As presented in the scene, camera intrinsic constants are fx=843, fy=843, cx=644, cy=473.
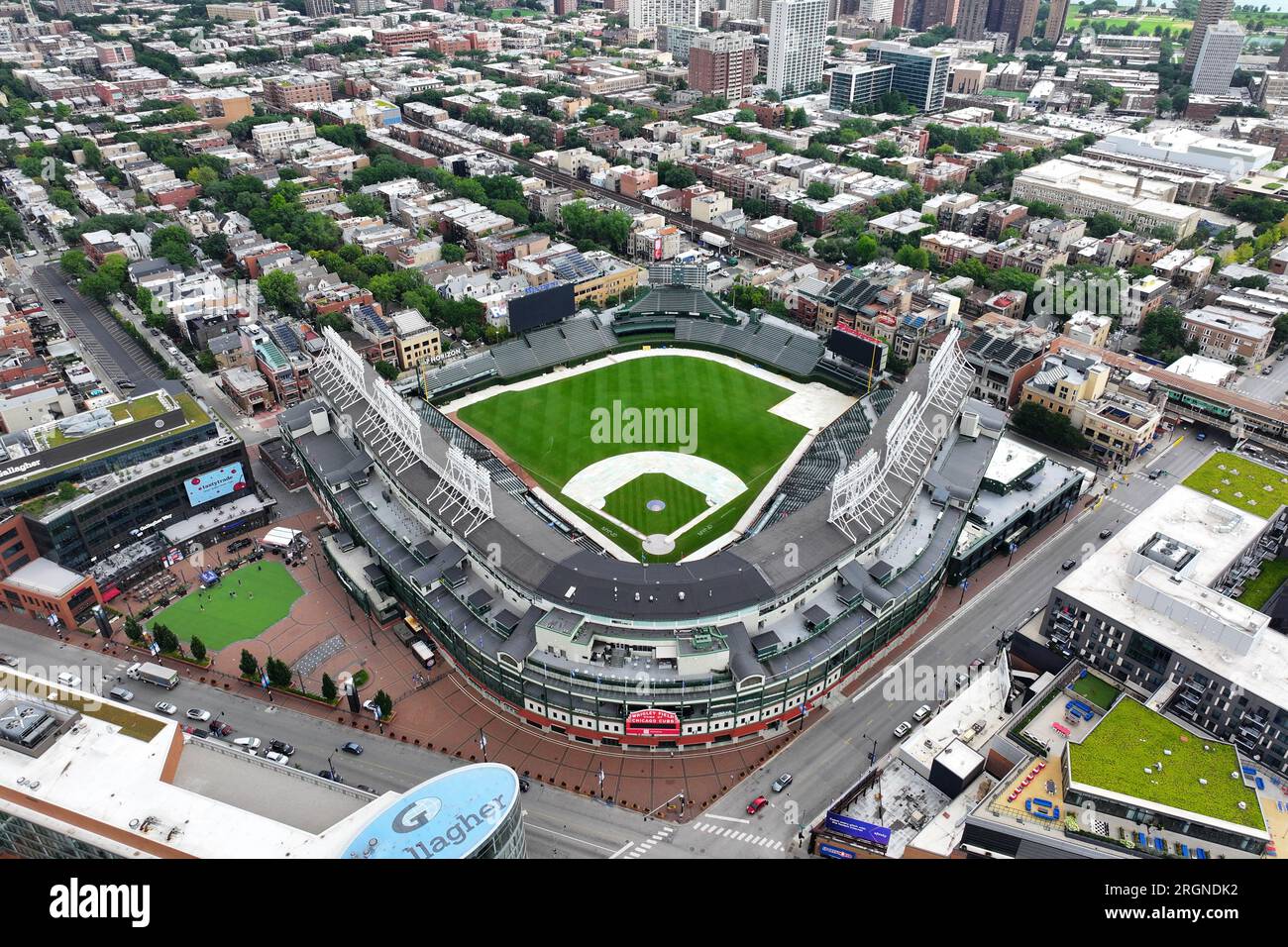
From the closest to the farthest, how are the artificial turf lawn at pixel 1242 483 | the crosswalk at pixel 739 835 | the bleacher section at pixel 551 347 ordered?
the crosswalk at pixel 739 835, the artificial turf lawn at pixel 1242 483, the bleacher section at pixel 551 347

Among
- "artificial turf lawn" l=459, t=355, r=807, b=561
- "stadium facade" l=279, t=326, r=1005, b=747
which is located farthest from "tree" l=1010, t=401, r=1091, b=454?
"artificial turf lawn" l=459, t=355, r=807, b=561

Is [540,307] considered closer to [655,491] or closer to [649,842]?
[655,491]

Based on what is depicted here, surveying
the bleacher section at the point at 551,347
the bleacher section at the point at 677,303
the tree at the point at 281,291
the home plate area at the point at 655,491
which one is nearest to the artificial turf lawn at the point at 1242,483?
the home plate area at the point at 655,491

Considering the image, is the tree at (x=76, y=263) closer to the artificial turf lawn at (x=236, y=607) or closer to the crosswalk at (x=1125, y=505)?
the artificial turf lawn at (x=236, y=607)

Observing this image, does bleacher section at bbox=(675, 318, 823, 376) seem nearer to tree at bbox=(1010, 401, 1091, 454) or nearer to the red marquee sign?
tree at bbox=(1010, 401, 1091, 454)

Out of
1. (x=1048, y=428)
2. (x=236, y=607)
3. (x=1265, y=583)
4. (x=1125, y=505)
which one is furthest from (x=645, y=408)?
(x=1265, y=583)

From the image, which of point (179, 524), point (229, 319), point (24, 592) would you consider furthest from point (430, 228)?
point (24, 592)
